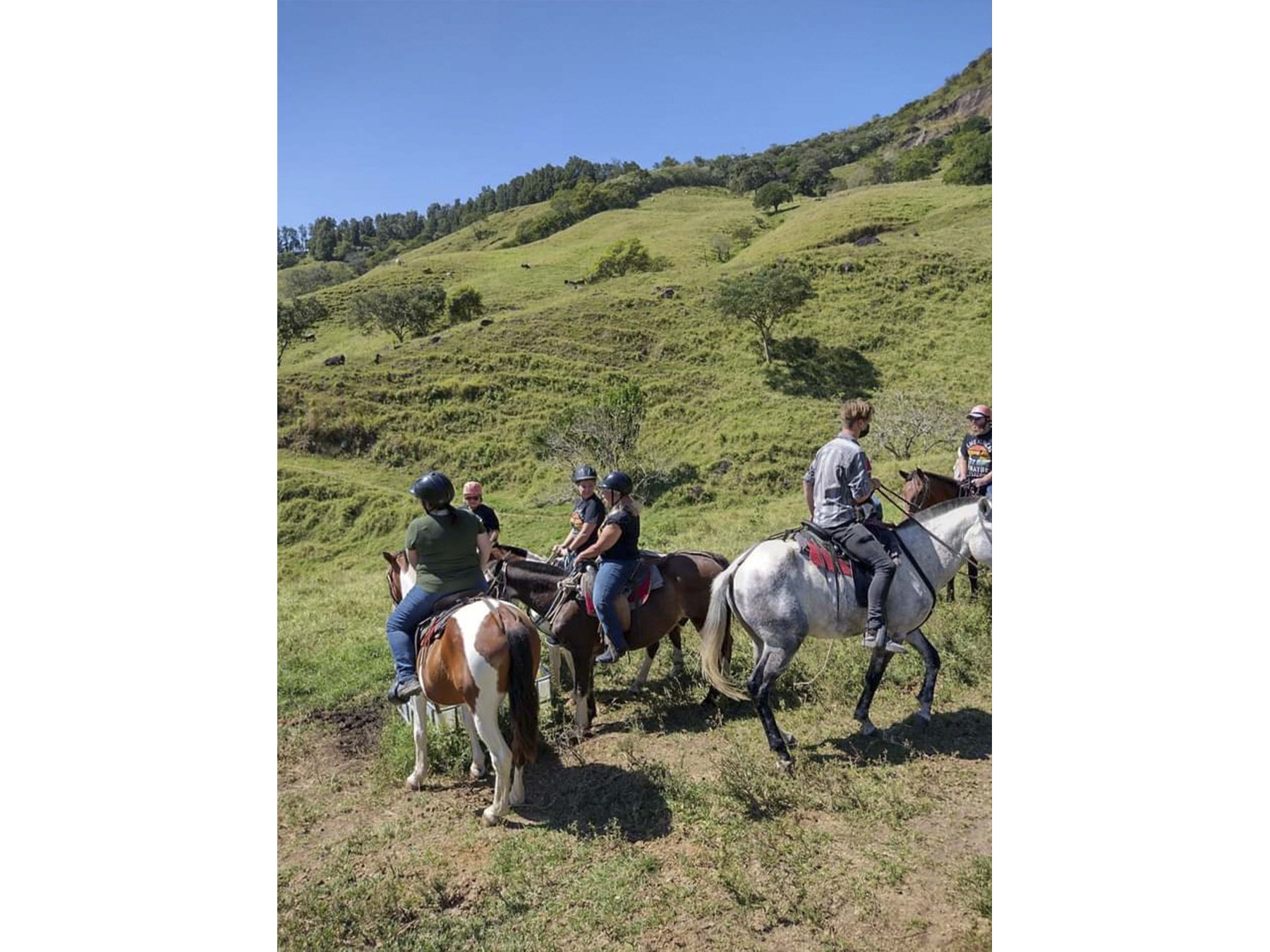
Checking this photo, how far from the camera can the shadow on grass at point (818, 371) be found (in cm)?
3525

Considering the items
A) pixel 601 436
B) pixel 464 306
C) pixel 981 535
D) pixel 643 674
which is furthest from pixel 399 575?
pixel 464 306

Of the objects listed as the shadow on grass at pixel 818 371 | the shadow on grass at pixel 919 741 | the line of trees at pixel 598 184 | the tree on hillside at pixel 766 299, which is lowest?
the shadow on grass at pixel 919 741

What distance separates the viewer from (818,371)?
36969 millimetres

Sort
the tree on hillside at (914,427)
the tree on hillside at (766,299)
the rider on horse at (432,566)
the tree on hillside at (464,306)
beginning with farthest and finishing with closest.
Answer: the tree on hillside at (464,306) < the tree on hillside at (766,299) < the tree on hillside at (914,427) < the rider on horse at (432,566)

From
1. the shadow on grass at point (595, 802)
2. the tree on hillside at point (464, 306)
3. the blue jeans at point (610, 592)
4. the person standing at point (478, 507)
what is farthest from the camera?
the tree on hillside at point (464, 306)

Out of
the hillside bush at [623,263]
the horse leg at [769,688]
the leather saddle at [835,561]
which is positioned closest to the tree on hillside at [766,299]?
the hillside bush at [623,263]

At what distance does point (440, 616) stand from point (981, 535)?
477 cm

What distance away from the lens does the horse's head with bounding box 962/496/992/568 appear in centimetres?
668

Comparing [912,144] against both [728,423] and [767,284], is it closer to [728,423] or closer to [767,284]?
[767,284]

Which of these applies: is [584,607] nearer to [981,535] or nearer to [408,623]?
[408,623]

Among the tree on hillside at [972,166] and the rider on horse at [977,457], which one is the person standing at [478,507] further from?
the tree on hillside at [972,166]

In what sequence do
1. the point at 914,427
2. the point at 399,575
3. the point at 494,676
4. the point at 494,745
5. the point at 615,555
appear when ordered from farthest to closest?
the point at 914,427 < the point at 399,575 < the point at 615,555 < the point at 494,745 < the point at 494,676
